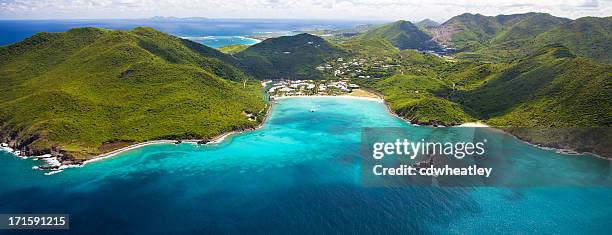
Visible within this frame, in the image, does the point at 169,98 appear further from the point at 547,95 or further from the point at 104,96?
the point at 547,95

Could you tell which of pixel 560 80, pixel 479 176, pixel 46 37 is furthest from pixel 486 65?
pixel 46 37

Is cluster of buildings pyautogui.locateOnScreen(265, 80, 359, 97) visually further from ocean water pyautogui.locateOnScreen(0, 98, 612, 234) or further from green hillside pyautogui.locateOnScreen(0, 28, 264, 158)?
ocean water pyautogui.locateOnScreen(0, 98, 612, 234)

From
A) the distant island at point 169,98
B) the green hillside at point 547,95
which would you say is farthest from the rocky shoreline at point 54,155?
the green hillside at point 547,95

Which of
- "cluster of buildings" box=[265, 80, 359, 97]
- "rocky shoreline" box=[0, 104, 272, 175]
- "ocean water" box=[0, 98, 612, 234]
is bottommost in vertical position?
"ocean water" box=[0, 98, 612, 234]

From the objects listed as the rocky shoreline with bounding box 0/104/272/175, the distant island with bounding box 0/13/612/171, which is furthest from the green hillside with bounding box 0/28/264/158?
the rocky shoreline with bounding box 0/104/272/175

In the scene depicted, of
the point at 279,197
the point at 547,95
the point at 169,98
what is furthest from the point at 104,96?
the point at 547,95

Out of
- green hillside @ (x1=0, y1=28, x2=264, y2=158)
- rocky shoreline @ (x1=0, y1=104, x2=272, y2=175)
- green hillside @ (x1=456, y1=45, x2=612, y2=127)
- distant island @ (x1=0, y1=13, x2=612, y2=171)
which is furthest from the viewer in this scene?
green hillside @ (x1=456, y1=45, x2=612, y2=127)

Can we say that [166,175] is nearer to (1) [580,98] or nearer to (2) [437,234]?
(2) [437,234]

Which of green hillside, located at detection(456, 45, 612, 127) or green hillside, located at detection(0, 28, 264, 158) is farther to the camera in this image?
green hillside, located at detection(456, 45, 612, 127)
